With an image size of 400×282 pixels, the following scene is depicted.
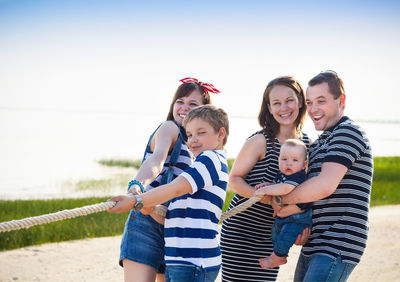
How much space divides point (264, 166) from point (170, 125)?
75 centimetres

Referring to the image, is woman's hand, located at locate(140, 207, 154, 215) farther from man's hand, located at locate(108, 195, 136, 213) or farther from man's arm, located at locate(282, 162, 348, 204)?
man's arm, located at locate(282, 162, 348, 204)

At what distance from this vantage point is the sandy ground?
6.04 meters

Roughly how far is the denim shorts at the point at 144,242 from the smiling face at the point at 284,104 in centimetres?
120

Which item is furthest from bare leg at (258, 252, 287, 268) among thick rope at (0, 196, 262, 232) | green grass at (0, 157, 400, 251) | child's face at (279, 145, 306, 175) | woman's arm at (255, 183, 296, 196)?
green grass at (0, 157, 400, 251)

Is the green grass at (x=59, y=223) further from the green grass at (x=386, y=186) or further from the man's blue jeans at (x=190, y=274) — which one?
the man's blue jeans at (x=190, y=274)

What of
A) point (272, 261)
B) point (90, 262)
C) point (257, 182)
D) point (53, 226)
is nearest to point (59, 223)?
point (53, 226)

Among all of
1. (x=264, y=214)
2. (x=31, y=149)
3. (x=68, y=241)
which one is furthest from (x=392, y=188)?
(x=31, y=149)

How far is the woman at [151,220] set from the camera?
2.88 metres

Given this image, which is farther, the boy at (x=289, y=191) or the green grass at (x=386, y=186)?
the green grass at (x=386, y=186)

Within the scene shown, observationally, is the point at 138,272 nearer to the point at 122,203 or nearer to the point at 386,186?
the point at 122,203

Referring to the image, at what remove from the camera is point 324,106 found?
2.99m

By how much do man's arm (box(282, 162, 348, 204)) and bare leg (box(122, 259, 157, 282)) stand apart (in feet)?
3.61

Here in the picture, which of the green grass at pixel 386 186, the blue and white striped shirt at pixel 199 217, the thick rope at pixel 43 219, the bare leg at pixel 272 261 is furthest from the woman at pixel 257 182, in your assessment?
the green grass at pixel 386 186

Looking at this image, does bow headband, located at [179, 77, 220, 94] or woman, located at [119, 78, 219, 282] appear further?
bow headband, located at [179, 77, 220, 94]
